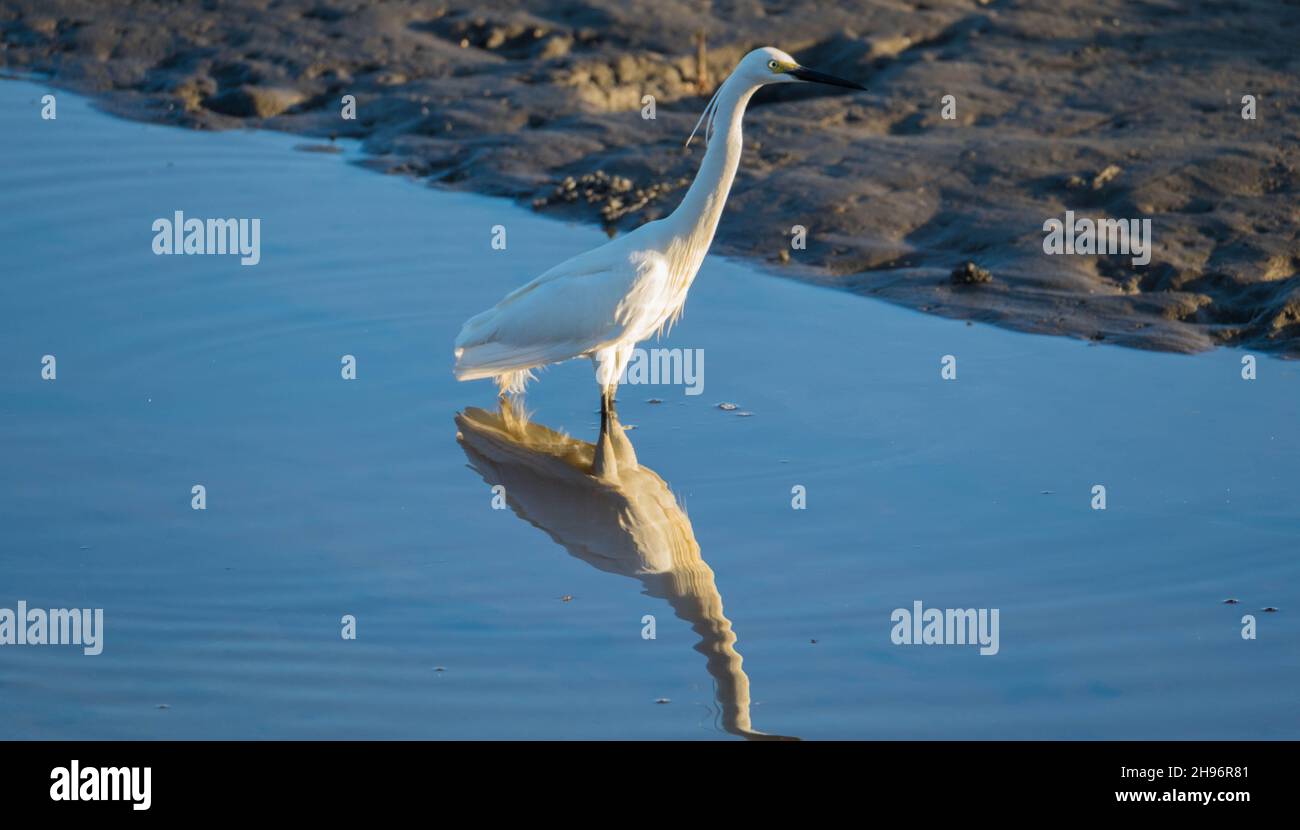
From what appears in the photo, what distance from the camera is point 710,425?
765 cm

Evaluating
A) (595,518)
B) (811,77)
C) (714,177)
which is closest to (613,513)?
(595,518)

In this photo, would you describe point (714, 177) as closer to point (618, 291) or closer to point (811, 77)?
point (811, 77)

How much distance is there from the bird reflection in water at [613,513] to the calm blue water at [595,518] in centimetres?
2

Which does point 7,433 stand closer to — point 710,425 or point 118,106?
point 710,425

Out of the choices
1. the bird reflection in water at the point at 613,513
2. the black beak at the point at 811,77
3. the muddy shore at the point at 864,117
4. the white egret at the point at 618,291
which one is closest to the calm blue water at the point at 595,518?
the bird reflection in water at the point at 613,513

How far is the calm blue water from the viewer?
211 inches

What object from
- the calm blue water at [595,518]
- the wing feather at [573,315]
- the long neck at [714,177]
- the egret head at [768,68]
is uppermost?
the egret head at [768,68]

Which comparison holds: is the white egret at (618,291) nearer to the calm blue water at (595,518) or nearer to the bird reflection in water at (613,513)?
the bird reflection in water at (613,513)

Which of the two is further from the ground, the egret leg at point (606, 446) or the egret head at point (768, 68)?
the egret head at point (768, 68)

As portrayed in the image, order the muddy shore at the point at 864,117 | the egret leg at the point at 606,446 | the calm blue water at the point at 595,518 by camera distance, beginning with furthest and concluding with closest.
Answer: the muddy shore at the point at 864,117
the egret leg at the point at 606,446
the calm blue water at the point at 595,518

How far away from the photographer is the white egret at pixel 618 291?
295 inches

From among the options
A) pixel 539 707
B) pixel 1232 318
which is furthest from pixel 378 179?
pixel 539 707

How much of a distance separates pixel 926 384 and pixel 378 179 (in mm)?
4830

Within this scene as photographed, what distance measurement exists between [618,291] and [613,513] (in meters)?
1.14
